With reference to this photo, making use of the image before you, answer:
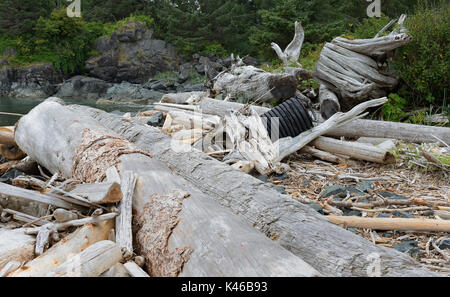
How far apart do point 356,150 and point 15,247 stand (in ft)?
12.9

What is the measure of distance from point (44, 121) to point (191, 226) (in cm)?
295

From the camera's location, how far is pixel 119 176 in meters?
2.55

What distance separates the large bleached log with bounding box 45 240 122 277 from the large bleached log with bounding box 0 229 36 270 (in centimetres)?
41

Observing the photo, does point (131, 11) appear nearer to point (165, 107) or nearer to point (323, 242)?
point (165, 107)

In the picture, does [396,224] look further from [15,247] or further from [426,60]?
[426,60]

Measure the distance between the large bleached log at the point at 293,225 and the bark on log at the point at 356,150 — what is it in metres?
2.18

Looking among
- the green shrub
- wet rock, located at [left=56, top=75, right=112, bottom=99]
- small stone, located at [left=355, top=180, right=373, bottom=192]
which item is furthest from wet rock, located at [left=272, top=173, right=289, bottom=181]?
wet rock, located at [left=56, top=75, right=112, bottom=99]

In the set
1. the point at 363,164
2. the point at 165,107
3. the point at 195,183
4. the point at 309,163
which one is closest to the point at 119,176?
the point at 195,183

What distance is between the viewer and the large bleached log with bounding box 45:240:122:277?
1544 millimetres

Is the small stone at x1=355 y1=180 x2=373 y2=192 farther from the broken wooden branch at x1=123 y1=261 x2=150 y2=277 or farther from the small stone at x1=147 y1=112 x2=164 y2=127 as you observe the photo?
the small stone at x1=147 y1=112 x2=164 y2=127

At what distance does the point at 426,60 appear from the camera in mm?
5641

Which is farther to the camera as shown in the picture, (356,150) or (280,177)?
(356,150)

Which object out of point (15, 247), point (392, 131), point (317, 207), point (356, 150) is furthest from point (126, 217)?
point (392, 131)

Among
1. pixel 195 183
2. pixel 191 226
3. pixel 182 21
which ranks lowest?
pixel 195 183
